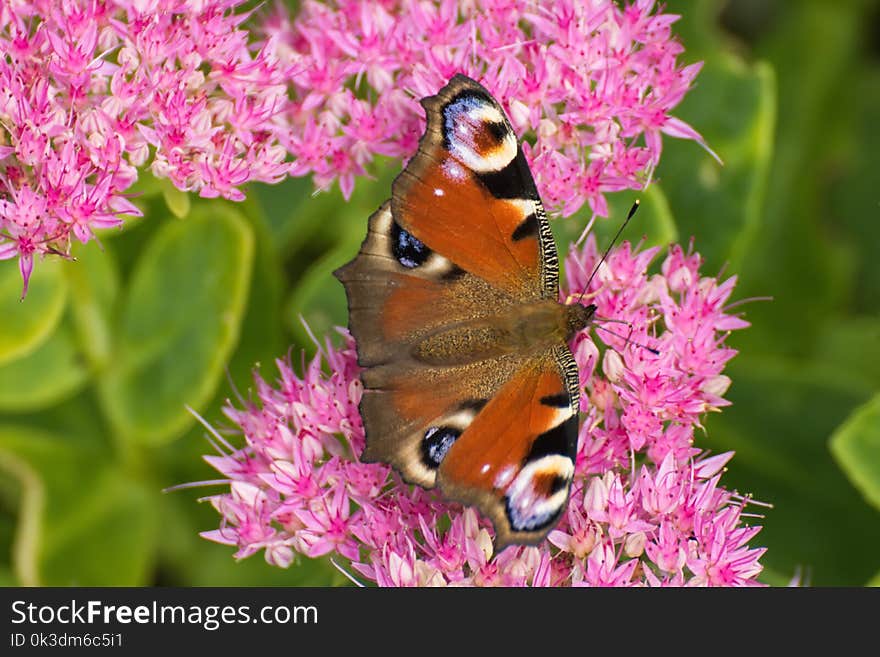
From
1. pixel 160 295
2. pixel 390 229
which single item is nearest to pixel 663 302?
pixel 390 229

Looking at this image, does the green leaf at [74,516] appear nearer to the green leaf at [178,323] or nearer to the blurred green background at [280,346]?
the blurred green background at [280,346]

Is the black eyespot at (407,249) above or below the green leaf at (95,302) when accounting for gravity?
below

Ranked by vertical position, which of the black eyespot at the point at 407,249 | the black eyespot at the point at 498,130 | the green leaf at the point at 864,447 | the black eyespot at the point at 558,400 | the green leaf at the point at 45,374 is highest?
the green leaf at the point at 45,374

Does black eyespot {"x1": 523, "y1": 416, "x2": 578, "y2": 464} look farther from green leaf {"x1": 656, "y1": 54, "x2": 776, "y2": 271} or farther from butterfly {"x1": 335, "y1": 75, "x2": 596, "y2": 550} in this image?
green leaf {"x1": 656, "y1": 54, "x2": 776, "y2": 271}

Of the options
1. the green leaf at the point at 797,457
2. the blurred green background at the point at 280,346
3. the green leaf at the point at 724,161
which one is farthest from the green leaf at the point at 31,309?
the green leaf at the point at 797,457

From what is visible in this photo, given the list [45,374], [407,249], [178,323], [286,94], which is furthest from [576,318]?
[45,374]

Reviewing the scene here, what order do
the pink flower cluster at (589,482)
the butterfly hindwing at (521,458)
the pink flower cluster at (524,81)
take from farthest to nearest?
the pink flower cluster at (524,81) → the pink flower cluster at (589,482) → the butterfly hindwing at (521,458)

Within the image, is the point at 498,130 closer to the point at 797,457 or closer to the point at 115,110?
the point at 115,110

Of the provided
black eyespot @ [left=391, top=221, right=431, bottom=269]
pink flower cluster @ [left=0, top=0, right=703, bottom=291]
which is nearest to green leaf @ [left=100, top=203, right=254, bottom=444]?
pink flower cluster @ [left=0, top=0, right=703, bottom=291]
